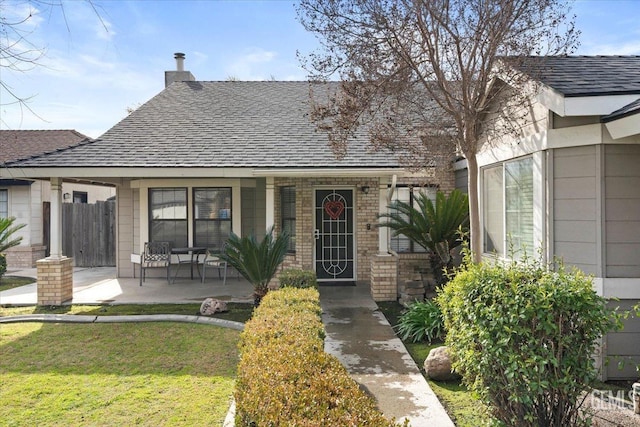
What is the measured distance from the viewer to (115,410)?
4.27 m

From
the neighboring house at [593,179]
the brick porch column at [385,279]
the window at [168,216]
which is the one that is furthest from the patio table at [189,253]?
the neighboring house at [593,179]

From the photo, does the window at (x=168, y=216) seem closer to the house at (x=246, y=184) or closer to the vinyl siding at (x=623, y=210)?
the house at (x=246, y=184)

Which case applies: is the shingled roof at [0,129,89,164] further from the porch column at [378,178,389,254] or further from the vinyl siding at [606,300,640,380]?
the vinyl siding at [606,300,640,380]

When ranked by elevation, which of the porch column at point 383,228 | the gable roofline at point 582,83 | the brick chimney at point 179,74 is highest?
the brick chimney at point 179,74

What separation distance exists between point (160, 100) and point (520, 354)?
43.2 ft

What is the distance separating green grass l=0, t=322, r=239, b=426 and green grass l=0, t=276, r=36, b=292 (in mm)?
Result: 4738

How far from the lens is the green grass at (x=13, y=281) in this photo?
11.5m

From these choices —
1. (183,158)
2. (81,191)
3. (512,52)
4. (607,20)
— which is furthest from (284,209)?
(81,191)

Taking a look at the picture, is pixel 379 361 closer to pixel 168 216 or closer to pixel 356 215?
pixel 356 215

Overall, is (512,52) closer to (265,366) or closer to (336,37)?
(336,37)

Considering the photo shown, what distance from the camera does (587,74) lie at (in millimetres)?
6008

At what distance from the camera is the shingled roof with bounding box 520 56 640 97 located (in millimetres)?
5148

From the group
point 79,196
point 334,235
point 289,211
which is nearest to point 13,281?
point 79,196

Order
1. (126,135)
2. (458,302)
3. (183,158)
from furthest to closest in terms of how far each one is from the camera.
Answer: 1. (126,135)
2. (183,158)
3. (458,302)
